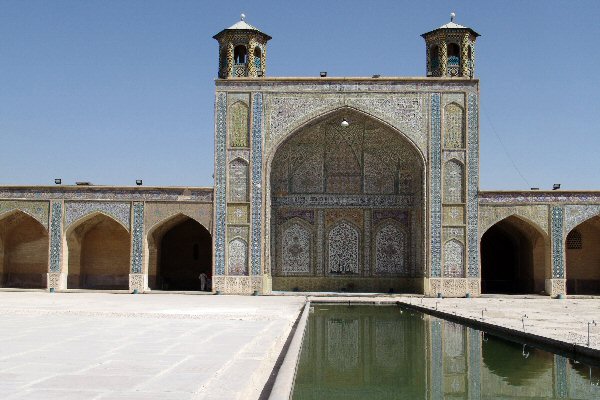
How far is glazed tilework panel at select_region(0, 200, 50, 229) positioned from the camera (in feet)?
52.6

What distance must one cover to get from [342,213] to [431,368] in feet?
39.3

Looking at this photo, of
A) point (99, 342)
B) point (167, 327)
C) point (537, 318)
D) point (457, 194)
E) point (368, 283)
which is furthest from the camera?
point (368, 283)

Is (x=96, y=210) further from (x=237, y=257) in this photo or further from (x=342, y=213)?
(x=342, y=213)

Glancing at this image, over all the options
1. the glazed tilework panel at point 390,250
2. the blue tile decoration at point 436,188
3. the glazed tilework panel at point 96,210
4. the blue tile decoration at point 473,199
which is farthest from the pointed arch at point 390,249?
the glazed tilework panel at point 96,210

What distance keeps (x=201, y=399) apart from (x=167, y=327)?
3.60 meters

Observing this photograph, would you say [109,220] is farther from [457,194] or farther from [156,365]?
[156,365]

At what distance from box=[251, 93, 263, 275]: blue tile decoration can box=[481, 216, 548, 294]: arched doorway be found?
5.58 metres

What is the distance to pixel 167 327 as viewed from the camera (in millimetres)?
6621

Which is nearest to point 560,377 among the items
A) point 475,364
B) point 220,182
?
point 475,364

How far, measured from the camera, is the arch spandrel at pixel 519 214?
604 inches

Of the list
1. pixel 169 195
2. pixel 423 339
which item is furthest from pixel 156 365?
pixel 169 195

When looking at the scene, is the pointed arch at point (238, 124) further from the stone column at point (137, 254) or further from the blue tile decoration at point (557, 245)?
the blue tile decoration at point (557, 245)

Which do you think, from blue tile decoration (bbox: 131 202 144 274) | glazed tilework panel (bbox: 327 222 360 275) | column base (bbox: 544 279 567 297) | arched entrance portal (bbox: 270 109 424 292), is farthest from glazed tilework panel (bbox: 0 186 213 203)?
column base (bbox: 544 279 567 297)

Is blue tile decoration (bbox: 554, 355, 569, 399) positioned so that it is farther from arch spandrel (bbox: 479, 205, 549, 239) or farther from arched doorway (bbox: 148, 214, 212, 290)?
arched doorway (bbox: 148, 214, 212, 290)
